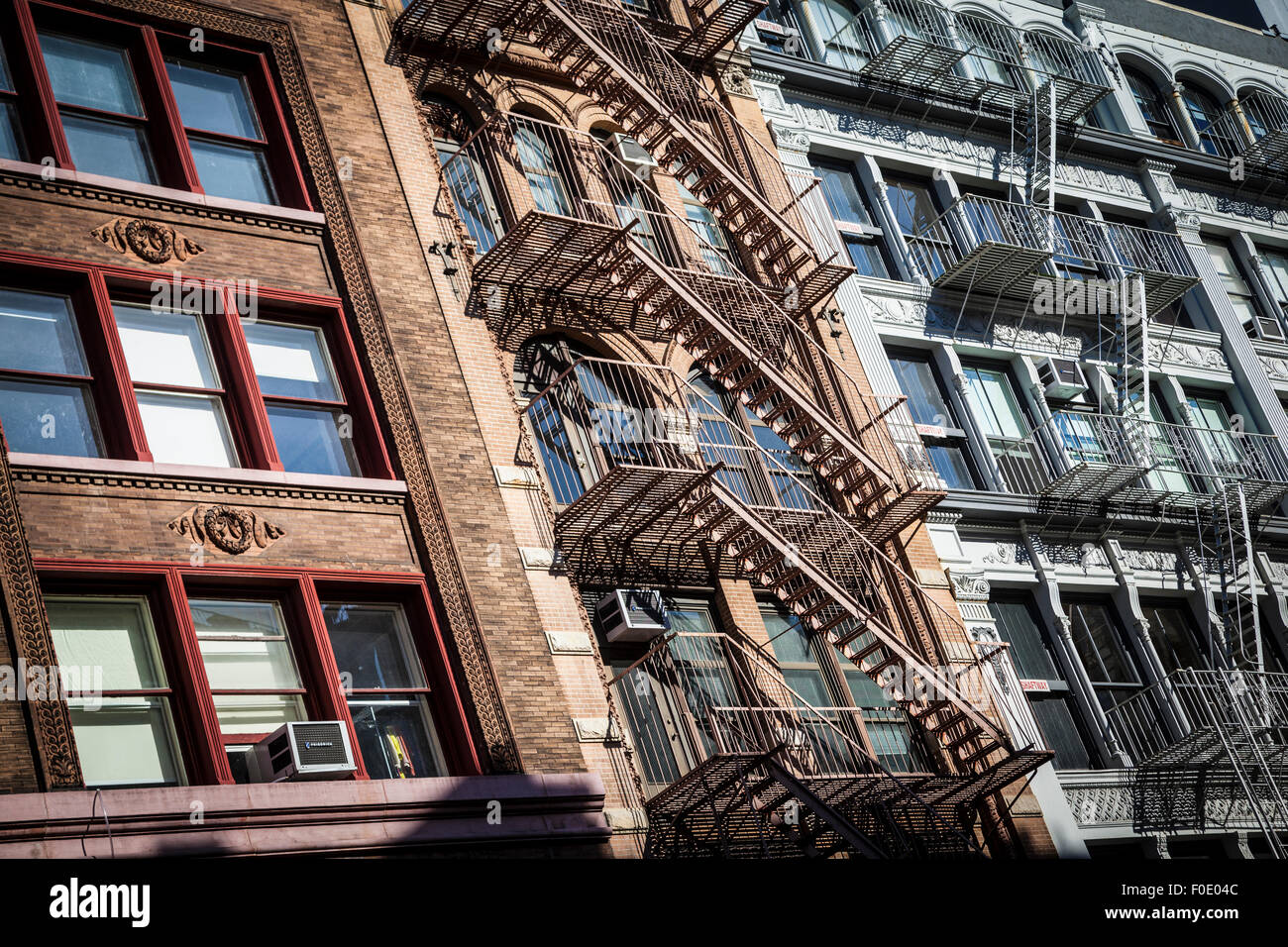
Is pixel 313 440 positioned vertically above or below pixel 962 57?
below

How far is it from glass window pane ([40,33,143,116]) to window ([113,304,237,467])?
300cm

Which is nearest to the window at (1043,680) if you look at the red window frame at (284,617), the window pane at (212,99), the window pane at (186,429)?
the red window frame at (284,617)

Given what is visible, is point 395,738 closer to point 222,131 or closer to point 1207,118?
point 222,131

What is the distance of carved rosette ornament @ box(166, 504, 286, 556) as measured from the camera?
48.8ft

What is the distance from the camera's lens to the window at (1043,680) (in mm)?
21438

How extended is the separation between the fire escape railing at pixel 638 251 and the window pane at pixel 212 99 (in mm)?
2770

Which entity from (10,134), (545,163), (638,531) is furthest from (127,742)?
(545,163)

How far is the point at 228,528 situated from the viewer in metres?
15.1

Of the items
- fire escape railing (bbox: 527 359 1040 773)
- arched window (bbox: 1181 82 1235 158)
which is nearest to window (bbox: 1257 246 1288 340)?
arched window (bbox: 1181 82 1235 158)

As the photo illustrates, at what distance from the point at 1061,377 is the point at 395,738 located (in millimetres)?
14504

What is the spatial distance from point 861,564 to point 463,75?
896 centimetres

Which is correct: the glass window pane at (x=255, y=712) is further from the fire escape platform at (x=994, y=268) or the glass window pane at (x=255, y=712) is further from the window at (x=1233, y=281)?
the window at (x=1233, y=281)

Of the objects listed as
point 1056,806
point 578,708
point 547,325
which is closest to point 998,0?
point 547,325

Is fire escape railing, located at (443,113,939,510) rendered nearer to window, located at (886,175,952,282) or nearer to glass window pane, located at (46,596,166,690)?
window, located at (886,175,952,282)
